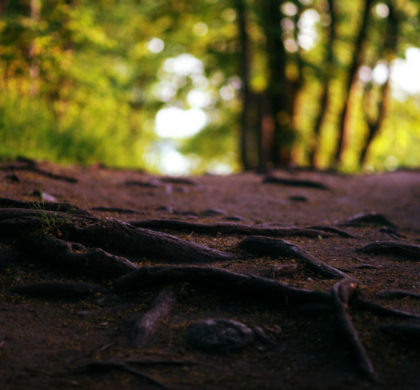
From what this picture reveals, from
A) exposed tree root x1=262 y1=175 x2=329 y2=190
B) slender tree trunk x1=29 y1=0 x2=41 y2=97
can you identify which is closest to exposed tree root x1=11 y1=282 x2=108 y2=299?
exposed tree root x1=262 y1=175 x2=329 y2=190

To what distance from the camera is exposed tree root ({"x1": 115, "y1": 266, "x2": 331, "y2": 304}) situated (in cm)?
394

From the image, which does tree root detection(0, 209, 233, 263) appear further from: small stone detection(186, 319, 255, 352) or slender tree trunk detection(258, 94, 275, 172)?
slender tree trunk detection(258, 94, 275, 172)

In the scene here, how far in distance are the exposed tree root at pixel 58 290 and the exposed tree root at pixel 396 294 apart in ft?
7.64

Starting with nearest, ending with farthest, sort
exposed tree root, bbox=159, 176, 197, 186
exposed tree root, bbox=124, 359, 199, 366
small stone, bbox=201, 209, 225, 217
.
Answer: exposed tree root, bbox=124, 359, 199, 366 < small stone, bbox=201, 209, 225, 217 < exposed tree root, bbox=159, 176, 197, 186

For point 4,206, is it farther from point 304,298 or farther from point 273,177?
point 273,177

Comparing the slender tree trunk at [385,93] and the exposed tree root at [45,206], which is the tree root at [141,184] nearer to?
the exposed tree root at [45,206]

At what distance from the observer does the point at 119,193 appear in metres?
7.74

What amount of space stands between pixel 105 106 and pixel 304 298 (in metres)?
10.6

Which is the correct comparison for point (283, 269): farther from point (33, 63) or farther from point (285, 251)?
point (33, 63)

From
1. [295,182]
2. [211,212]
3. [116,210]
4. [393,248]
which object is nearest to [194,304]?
[393,248]

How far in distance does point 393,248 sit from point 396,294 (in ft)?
4.27

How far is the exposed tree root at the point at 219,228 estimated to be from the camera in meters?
5.40

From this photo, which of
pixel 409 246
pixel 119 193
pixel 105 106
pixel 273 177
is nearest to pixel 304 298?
pixel 409 246

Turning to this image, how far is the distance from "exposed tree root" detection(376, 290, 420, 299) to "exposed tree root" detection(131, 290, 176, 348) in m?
1.71
